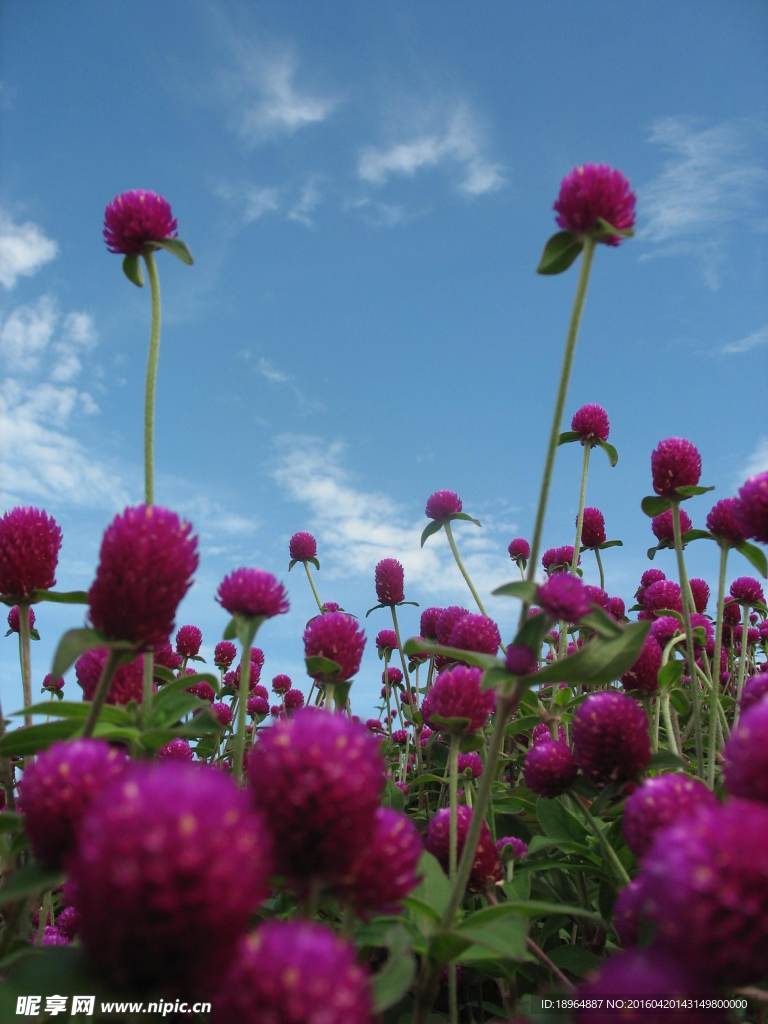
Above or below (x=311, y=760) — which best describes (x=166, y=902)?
below

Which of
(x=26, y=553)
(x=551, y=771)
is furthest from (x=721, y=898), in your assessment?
(x=26, y=553)

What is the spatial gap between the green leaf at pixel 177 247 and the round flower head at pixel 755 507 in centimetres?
182

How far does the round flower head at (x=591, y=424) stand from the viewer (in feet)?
14.5

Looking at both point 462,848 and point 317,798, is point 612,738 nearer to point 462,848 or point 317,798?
point 462,848

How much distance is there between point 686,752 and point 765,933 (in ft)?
13.3

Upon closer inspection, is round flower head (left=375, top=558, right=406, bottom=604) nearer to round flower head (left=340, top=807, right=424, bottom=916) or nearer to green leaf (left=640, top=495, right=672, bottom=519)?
green leaf (left=640, top=495, right=672, bottom=519)

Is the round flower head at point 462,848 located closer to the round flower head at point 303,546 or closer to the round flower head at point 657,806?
the round flower head at point 657,806

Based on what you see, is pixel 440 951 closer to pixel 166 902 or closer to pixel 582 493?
pixel 166 902

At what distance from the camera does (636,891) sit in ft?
4.79

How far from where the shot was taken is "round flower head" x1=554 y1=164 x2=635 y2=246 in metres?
1.77

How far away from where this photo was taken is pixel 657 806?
Result: 1.47 meters

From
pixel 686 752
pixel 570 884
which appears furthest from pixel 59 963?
pixel 686 752

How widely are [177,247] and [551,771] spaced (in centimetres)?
190

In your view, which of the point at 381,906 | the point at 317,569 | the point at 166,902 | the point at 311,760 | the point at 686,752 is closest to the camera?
the point at 166,902
